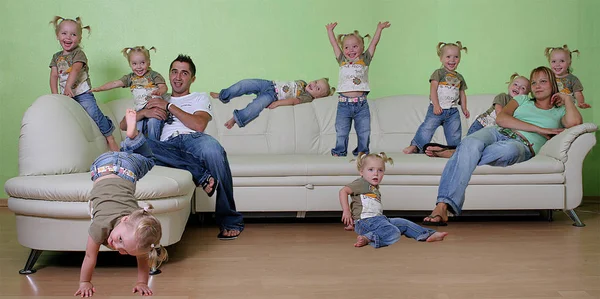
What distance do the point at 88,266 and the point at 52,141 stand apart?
107 cm

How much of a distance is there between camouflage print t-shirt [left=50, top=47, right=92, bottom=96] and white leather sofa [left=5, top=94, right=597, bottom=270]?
20cm

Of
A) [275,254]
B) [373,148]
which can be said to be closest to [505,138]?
[373,148]

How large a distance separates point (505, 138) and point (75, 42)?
2.92 meters

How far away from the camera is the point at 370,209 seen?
4070 mm

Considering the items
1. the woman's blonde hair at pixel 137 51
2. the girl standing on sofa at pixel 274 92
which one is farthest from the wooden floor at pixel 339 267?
the woman's blonde hair at pixel 137 51

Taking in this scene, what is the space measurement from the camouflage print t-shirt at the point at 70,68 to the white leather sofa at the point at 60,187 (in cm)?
105

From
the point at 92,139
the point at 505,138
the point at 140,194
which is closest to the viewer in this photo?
the point at 140,194

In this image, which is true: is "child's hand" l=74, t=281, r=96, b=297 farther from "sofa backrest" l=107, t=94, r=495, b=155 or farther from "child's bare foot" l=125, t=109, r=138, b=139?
"sofa backrest" l=107, t=94, r=495, b=155

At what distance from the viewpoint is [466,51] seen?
5566mm

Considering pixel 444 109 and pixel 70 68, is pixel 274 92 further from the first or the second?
pixel 70 68

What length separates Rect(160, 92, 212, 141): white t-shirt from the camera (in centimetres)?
439

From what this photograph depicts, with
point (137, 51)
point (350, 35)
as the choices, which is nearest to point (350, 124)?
point (350, 35)

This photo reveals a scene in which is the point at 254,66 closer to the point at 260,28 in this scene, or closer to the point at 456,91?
the point at 260,28

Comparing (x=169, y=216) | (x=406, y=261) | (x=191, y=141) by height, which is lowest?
(x=406, y=261)
